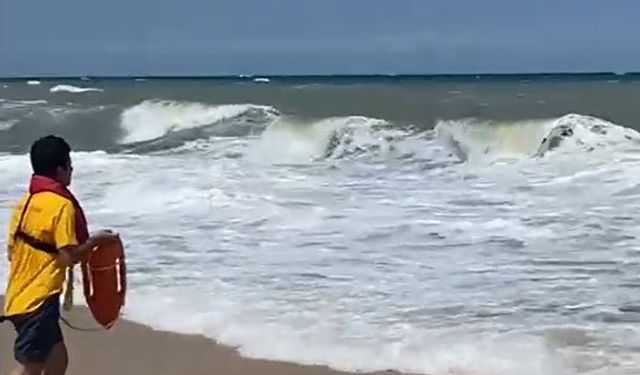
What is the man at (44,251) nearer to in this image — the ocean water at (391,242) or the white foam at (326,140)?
the ocean water at (391,242)

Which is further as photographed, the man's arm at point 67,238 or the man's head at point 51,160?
the man's head at point 51,160

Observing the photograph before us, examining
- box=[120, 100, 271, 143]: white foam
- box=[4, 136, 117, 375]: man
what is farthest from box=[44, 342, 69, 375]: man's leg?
box=[120, 100, 271, 143]: white foam

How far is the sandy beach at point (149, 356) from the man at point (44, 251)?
1.76m

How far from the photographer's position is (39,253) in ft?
15.0

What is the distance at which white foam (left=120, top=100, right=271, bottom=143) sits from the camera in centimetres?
3002

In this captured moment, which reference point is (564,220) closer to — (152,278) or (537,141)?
(152,278)

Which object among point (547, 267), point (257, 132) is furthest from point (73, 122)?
point (547, 267)

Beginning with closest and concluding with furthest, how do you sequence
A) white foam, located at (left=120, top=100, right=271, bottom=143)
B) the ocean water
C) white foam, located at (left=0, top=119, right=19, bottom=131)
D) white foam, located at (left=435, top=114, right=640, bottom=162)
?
1. the ocean water
2. white foam, located at (left=435, top=114, right=640, bottom=162)
3. white foam, located at (left=120, top=100, right=271, bottom=143)
4. white foam, located at (left=0, top=119, right=19, bottom=131)

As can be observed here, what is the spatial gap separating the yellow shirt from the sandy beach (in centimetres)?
185

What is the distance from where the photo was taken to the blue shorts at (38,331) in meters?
4.63

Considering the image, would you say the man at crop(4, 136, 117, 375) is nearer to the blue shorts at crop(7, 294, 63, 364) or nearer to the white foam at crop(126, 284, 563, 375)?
the blue shorts at crop(7, 294, 63, 364)

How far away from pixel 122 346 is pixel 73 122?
25.8m

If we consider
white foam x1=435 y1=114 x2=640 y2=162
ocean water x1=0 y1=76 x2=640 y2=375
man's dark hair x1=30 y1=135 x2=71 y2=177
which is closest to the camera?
man's dark hair x1=30 y1=135 x2=71 y2=177

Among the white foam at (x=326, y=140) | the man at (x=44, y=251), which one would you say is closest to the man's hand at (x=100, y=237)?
the man at (x=44, y=251)
